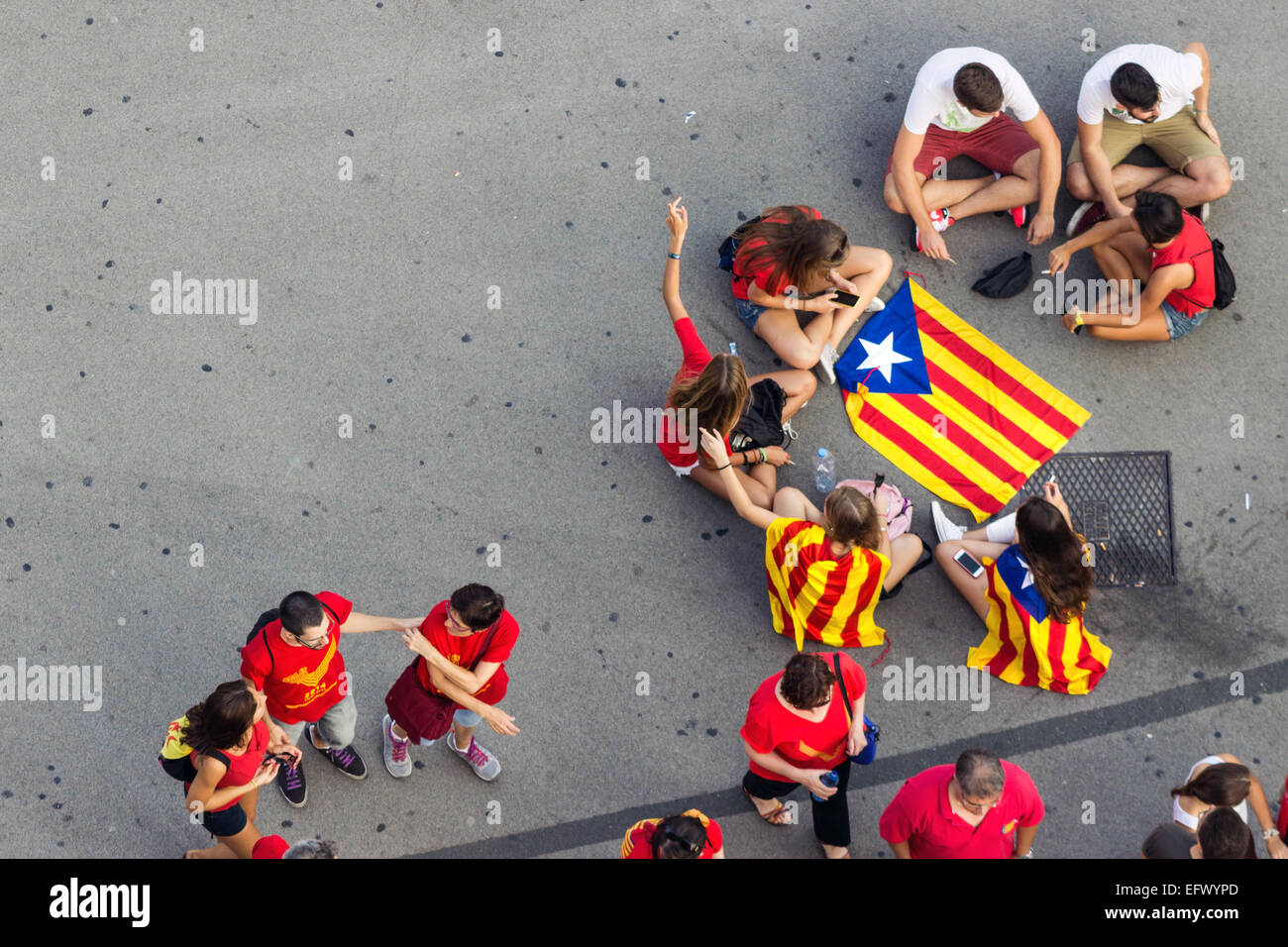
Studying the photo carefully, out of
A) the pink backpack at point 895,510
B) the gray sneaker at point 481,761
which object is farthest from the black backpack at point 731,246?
the gray sneaker at point 481,761

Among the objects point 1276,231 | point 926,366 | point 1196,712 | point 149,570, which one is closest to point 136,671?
point 149,570

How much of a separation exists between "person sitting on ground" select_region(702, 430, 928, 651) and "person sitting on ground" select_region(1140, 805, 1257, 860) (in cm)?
168

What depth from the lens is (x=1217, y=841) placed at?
14.5 ft

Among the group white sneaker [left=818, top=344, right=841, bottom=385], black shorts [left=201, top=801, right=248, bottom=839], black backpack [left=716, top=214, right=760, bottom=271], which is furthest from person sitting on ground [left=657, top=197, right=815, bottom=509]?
black shorts [left=201, top=801, right=248, bottom=839]

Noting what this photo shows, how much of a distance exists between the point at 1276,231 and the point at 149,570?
678 centimetres

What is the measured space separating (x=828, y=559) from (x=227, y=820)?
299 cm

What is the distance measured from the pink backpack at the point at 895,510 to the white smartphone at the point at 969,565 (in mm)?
332

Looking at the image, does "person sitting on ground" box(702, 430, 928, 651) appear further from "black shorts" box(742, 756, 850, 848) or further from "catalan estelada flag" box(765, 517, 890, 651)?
"black shorts" box(742, 756, 850, 848)

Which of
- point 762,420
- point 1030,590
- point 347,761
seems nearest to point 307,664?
point 347,761

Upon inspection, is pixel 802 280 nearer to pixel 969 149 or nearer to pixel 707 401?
pixel 707 401

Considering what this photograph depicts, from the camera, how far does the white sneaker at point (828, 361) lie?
6.41 meters

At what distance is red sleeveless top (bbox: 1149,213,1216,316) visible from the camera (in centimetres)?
614

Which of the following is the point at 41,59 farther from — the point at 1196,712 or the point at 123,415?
the point at 1196,712

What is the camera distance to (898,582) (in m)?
6.02
